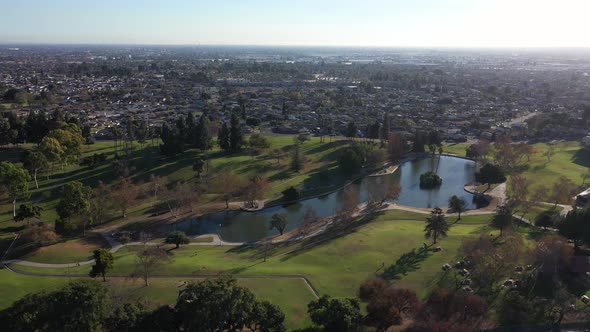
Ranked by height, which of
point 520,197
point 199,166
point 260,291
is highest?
point 520,197

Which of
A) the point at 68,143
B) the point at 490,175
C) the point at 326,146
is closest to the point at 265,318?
the point at 490,175

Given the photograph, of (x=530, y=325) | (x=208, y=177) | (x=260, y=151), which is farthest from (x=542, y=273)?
(x=260, y=151)

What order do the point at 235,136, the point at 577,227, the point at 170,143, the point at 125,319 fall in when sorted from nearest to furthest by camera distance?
the point at 125,319
the point at 577,227
the point at 170,143
the point at 235,136

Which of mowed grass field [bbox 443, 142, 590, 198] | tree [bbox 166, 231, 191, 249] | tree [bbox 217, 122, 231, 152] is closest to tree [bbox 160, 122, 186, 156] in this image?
tree [bbox 217, 122, 231, 152]

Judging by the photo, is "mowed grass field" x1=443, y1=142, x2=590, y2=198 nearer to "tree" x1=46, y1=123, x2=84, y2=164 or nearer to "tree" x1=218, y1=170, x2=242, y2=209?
"tree" x1=218, y1=170, x2=242, y2=209

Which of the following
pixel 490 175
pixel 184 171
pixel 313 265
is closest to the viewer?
pixel 313 265

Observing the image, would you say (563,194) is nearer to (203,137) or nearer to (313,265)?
(313,265)

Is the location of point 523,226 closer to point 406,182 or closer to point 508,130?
point 406,182
